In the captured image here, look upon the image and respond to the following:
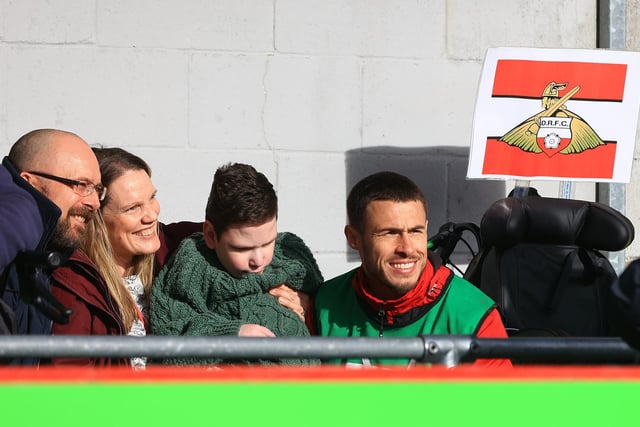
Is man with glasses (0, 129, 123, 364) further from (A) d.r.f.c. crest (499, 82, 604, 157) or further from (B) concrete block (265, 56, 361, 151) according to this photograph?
(A) d.r.f.c. crest (499, 82, 604, 157)

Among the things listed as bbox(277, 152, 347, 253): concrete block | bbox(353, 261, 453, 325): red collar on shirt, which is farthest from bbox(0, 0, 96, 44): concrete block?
bbox(353, 261, 453, 325): red collar on shirt

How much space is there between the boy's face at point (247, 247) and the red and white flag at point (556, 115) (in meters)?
1.62

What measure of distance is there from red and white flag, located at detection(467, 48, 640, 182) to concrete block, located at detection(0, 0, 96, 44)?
65.9 inches

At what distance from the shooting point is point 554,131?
4133mm

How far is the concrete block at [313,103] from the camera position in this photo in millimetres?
4379

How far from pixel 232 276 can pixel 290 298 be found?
0.66 ft

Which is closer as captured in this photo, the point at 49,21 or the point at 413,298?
the point at 413,298

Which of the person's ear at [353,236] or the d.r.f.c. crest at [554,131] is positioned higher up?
the d.r.f.c. crest at [554,131]

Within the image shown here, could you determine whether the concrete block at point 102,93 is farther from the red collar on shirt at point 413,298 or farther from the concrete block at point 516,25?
the red collar on shirt at point 413,298

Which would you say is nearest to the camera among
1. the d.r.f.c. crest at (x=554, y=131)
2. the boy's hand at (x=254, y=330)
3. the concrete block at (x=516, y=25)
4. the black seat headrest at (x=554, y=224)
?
the boy's hand at (x=254, y=330)

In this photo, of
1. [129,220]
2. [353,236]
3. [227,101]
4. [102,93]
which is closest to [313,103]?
[227,101]

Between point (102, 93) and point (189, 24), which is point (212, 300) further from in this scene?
point (189, 24)

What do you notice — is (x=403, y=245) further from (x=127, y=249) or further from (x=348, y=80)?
(x=348, y=80)

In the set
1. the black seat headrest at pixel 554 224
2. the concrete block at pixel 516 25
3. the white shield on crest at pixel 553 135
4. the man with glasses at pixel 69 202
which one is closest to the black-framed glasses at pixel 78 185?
the man with glasses at pixel 69 202
